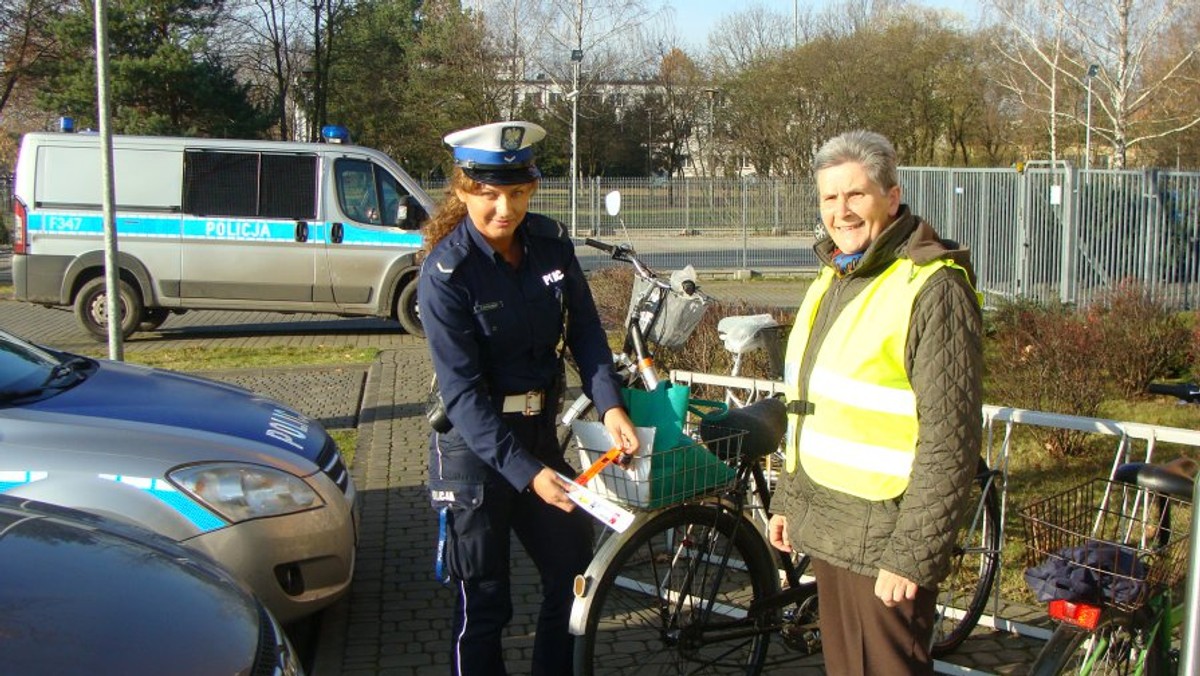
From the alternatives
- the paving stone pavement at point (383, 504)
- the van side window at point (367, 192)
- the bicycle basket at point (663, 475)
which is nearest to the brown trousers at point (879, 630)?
the bicycle basket at point (663, 475)

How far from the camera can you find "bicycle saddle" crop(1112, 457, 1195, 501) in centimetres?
298

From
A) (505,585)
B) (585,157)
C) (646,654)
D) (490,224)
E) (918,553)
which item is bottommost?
(646,654)

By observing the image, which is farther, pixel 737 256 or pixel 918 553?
pixel 737 256

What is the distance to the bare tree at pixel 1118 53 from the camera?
2567cm

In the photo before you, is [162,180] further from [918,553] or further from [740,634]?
[918,553]

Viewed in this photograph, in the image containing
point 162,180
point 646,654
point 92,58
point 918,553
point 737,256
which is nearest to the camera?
point 918,553

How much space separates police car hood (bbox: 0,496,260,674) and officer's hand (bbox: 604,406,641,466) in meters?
1.12

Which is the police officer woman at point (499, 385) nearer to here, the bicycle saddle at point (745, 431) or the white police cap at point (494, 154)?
the white police cap at point (494, 154)

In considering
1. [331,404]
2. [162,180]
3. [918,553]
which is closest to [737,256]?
[162,180]

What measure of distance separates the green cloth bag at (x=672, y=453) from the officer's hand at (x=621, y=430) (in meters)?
0.07

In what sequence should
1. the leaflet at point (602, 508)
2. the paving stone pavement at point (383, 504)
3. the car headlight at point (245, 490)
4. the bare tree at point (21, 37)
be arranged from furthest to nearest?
the bare tree at point (21, 37), the paving stone pavement at point (383, 504), the car headlight at point (245, 490), the leaflet at point (602, 508)

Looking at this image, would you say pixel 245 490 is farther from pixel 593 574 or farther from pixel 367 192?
pixel 367 192

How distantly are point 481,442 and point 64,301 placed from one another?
439 inches

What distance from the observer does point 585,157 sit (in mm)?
40938
